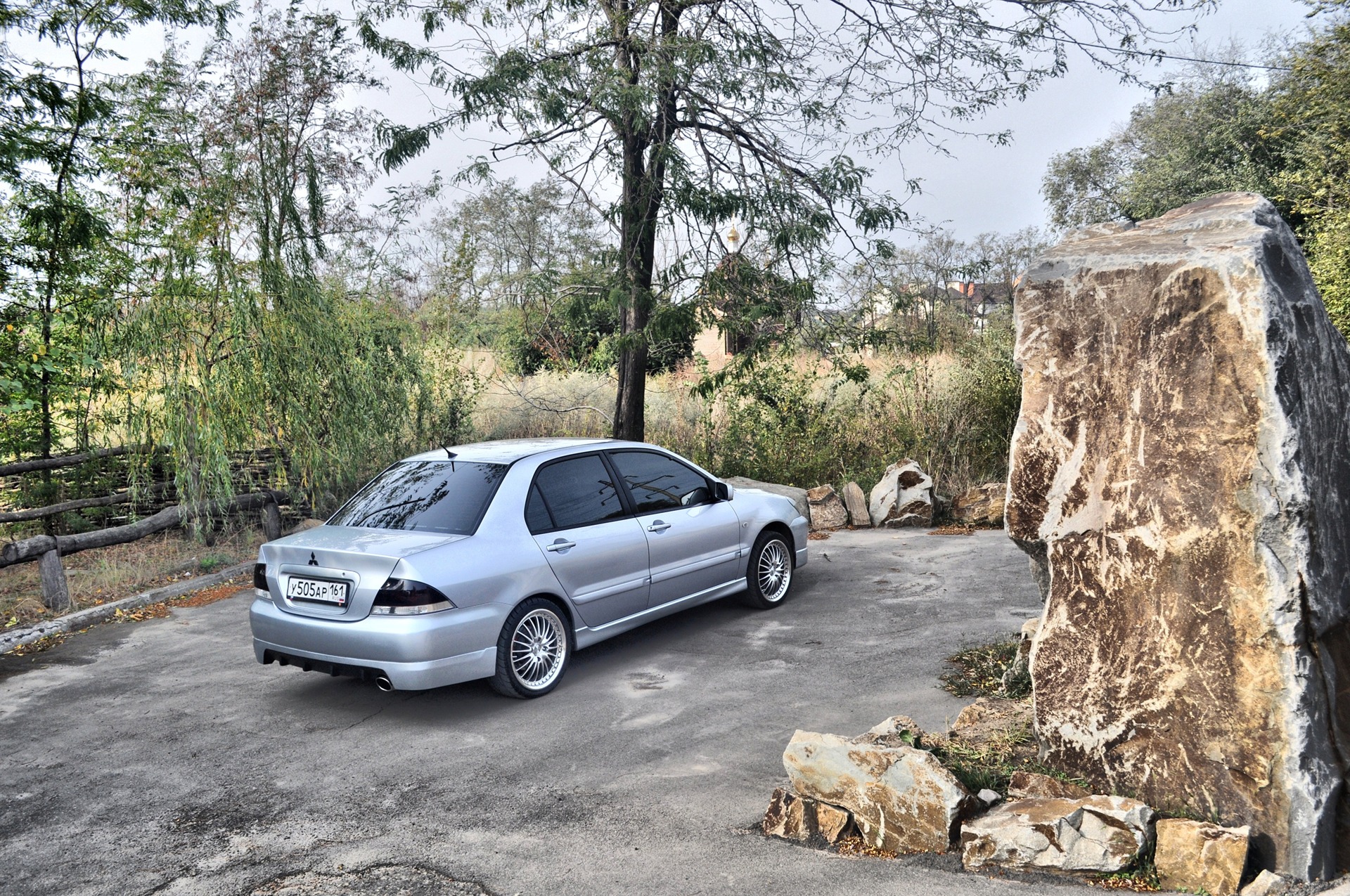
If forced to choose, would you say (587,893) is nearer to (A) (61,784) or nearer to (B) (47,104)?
(A) (61,784)

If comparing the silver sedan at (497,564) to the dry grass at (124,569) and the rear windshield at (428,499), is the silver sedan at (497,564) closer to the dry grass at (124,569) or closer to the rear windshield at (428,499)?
the rear windshield at (428,499)

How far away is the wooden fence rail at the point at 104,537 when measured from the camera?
320 inches

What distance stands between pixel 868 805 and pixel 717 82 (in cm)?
910

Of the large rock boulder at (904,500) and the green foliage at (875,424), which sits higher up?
the green foliage at (875,424)

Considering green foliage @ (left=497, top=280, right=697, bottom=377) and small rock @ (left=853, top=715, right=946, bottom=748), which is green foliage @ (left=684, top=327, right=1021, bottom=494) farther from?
small rock @ (left=853, top=715, right=946, bottom=748)

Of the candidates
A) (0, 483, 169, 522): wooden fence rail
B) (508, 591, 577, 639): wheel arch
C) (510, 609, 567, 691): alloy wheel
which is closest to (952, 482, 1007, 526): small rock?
(508, 591, 577, 639): wheel arch

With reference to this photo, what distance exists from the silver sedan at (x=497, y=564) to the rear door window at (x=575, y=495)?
0.01 meters

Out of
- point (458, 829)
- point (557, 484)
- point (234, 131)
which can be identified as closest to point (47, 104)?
point (234, 131)

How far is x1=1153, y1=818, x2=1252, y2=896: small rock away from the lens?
10.9 feet

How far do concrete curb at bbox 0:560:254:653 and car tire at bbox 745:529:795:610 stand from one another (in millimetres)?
5550

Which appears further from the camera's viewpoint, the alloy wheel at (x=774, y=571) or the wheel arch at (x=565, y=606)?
the alloy wheel at (x=774, y=571)

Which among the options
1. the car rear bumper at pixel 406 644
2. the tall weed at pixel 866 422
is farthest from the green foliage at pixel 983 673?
the tall weed at pixel 866 422

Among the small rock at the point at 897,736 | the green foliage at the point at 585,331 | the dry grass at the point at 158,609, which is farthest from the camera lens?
the green foliage at the point at 585,331

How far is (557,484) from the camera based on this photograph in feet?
20.6
